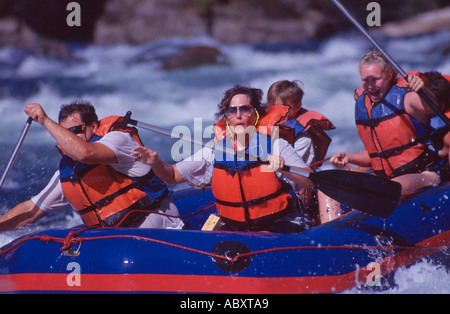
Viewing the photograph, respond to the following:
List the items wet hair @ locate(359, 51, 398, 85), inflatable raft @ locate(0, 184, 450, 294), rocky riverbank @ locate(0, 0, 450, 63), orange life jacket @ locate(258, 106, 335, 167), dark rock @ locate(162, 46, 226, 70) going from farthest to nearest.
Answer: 1. rocky riverbank @ locate(0, 0, 450, 63)
2. dark rock @ locate(162, 46, 226, 70)
3. orange life jacket @ locate(258, 106, 335, 167)
4. wet hair @ locate(359, 51, 398, 85)
5. inflatable raft @ locate(0, 184, 450, 294)

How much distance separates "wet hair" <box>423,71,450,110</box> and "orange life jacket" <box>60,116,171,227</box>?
1854 millimetres

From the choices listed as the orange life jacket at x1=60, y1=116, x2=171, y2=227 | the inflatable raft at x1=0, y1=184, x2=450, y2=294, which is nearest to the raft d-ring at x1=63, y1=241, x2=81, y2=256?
the inflatable raft at x1=0, y1=184, x2=450, y2=294

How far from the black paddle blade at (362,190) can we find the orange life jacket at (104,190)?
956 mm

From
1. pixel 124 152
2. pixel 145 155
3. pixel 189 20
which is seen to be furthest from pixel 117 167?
pixel 189 20

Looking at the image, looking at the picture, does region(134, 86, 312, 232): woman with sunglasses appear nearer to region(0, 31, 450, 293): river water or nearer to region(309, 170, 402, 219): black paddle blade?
region(309, 170, 402, 219): black paddle blade

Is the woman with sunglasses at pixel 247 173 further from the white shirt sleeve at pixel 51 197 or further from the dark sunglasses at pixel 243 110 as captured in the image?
the white shirt sleeve at pixel 51 197

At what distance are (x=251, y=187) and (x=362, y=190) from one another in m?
0.62

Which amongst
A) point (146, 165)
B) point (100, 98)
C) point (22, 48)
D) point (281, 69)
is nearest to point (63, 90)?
point (100, 98)

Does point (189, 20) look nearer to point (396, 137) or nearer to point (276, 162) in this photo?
point (396, 137)

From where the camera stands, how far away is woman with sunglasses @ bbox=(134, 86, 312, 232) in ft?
10.4

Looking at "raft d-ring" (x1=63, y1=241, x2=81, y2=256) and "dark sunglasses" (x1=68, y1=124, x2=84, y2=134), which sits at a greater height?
"dark sunglasses" (x1=68, y1=124, x2=84, y2=134)

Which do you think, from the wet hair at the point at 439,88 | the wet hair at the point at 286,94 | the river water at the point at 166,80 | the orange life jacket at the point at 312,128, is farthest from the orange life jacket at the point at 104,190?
the river water at the point at 166,80

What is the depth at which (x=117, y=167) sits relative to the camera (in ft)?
10.5

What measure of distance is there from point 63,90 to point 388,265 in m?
9.61
